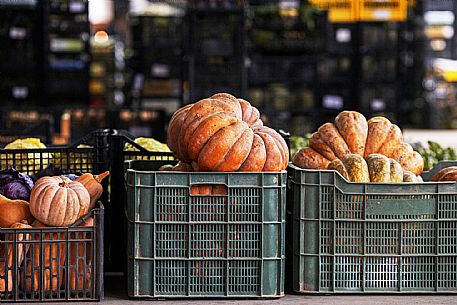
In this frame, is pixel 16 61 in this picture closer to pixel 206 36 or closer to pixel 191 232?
pixel 206 36

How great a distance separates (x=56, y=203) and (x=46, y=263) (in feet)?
0.66

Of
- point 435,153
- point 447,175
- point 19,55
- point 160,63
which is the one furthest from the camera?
point 160,63

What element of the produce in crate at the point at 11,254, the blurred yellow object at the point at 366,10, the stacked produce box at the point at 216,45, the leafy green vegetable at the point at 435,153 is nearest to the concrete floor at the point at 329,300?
the produce in crate at the point at 11,254

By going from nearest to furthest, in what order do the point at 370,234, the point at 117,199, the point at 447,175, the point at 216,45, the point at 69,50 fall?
the point at 370,234, the point at 447,175, the point at 117,199, the point at 216,45, the point at 69,50

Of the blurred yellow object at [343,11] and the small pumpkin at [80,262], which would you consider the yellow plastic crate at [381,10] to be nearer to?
the blurred yellow object at [343,11]

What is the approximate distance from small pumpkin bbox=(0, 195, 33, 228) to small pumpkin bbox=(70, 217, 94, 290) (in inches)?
8.2

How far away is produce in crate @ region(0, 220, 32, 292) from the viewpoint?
3.12m

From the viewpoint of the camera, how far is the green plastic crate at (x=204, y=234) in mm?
3152

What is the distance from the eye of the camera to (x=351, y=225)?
324 cm

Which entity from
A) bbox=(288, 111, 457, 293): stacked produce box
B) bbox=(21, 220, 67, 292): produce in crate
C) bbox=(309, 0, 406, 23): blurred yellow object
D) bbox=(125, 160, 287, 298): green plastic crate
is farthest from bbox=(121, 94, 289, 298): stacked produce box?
bbox=(309, 0, 406, 23): blurred yellow object

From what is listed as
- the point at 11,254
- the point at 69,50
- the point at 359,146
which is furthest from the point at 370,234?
the point at 69,50

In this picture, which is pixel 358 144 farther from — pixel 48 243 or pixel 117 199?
pixel 48 243

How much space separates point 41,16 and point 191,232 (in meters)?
7.30

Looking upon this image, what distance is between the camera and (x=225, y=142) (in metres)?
3.21
